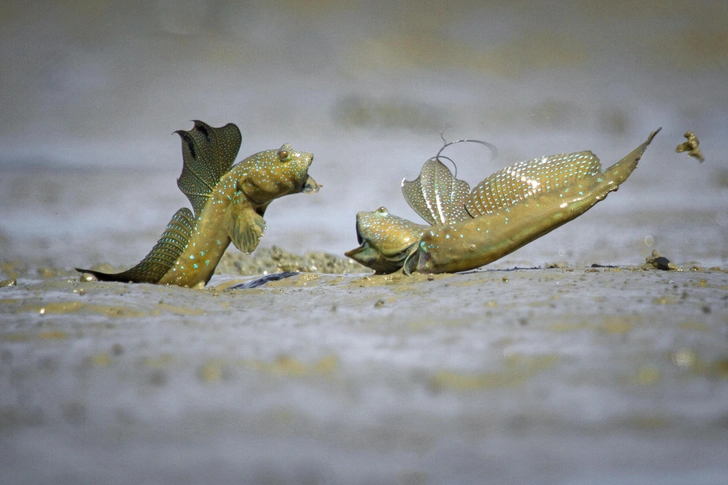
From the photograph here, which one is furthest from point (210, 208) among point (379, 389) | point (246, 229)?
point (379, 389)

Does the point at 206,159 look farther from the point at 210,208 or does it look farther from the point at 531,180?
the point at 531,180

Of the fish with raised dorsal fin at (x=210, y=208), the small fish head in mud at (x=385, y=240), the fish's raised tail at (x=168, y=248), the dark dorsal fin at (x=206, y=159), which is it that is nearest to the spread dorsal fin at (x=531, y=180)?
the small fish head in mud at (x=385, y=240)

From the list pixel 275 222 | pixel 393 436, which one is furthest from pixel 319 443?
pixel 275 222

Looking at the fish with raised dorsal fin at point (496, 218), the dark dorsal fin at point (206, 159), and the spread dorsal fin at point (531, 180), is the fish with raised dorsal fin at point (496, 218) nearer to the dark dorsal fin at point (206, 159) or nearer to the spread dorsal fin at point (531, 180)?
the spread dorsal fin at point (531, 180)

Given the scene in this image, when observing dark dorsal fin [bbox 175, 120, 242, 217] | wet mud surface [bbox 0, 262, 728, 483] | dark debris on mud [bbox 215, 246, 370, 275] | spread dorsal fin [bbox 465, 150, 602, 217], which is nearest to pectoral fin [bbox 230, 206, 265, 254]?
dark dorsal fin [bbox 175, 120, 242, 217]

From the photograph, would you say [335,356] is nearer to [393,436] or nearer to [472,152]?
[393,436]

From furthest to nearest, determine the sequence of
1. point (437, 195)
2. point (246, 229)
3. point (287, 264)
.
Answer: point (287, 264)
point (437, 195)
point (246, 229)
